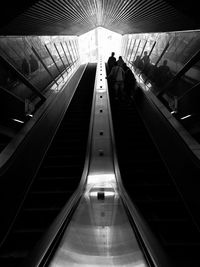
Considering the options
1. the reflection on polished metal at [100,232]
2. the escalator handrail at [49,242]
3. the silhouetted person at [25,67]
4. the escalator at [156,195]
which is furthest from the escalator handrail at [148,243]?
the silhouetted person at [25,67]

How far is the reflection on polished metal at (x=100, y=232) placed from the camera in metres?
1.81

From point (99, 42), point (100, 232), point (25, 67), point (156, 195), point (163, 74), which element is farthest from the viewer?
point (99, 42)

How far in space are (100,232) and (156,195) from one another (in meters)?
1.86

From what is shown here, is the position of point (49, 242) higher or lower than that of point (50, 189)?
lower

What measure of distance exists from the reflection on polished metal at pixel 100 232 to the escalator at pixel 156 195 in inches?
12.1

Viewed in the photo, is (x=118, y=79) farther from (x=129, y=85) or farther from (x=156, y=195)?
(x=156, y=195)

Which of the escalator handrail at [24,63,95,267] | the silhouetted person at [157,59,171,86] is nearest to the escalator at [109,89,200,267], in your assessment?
the escalator handrail at [24,63,95,267]

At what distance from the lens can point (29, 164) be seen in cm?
425

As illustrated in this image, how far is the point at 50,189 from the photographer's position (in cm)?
422

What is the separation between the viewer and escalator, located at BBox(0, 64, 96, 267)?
117 inches

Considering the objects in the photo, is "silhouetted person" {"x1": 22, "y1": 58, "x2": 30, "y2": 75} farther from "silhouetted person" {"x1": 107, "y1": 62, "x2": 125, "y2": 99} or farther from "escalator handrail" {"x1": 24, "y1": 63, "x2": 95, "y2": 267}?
"escalator handrail" {"x1": 24, "y1": 63, "x2": 95, "y2": 267}

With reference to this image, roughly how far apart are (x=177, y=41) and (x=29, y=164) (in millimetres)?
4715

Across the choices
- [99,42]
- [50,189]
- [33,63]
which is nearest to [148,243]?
[50,189]

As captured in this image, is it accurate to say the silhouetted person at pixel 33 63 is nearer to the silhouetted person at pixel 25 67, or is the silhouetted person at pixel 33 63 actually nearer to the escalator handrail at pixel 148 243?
the silhouetted person at pixel 25 67
